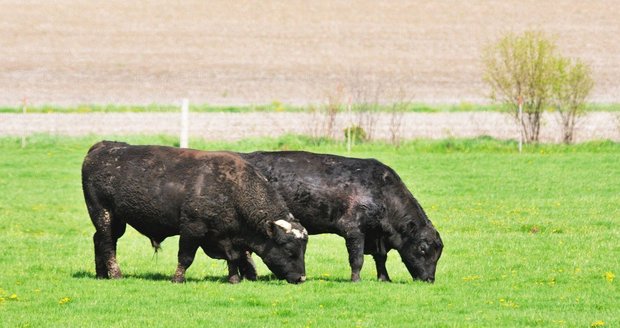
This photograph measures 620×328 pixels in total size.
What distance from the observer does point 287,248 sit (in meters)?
17.1

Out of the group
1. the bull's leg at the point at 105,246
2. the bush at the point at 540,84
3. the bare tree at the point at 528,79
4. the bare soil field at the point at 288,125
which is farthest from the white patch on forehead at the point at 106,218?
the bush at the point at 540,84

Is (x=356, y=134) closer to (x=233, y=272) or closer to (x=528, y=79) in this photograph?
(x=528, y=79)

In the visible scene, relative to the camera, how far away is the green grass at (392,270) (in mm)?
14555

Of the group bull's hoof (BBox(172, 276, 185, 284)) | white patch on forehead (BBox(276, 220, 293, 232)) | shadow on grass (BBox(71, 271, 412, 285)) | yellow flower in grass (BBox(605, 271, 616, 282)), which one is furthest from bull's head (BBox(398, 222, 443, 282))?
bull's hoof (BBox(172, 276, 185, 284))

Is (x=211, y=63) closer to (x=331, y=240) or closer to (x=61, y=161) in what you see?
(x=61, y=161)

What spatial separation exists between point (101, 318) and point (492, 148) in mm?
28675

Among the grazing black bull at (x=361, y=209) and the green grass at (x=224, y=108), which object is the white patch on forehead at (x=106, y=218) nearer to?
the grazing black bull at (x=361, y=209)

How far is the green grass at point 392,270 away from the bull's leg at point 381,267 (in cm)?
19

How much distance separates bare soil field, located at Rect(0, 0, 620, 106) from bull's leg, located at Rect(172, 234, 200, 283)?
40082mm

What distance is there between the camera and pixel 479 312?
14.7m

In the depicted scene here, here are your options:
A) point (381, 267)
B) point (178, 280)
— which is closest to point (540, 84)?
point (381, 267)

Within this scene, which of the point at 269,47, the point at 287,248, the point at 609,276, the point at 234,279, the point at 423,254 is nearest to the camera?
the point at 287,248

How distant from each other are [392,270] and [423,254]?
1.71 metres

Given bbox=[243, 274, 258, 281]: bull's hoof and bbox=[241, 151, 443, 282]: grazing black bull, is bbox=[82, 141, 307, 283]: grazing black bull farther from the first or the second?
bbox=[241, 151, 443, 282]: grazing black bull
